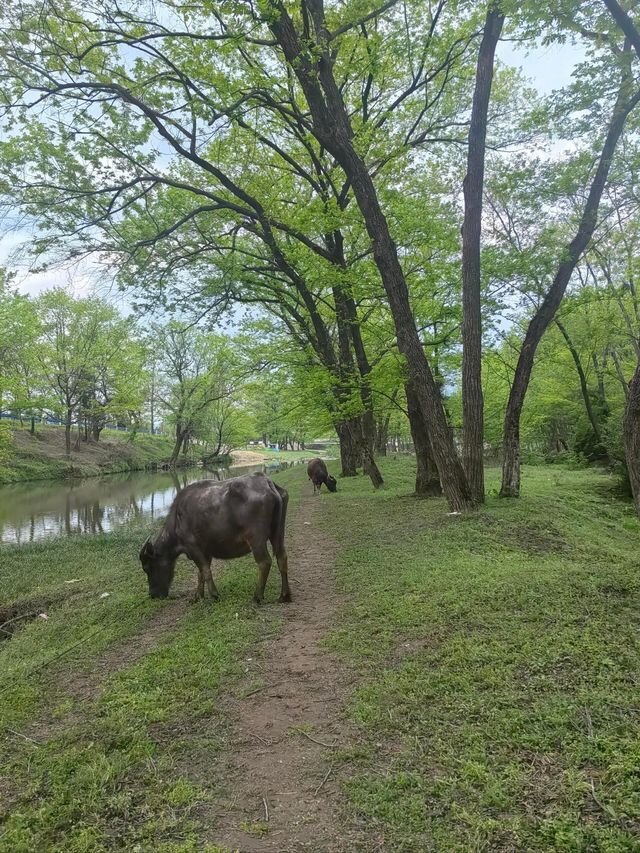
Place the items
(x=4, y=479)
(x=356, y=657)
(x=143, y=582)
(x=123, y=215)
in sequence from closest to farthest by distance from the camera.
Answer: (x=356, y=657) < (x=143, y=582) < (x=123, y=215) < (x=4, y=479)

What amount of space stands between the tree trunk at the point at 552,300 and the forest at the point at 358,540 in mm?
63

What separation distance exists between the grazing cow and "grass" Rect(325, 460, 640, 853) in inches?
50.8

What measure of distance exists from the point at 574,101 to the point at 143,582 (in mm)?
11265

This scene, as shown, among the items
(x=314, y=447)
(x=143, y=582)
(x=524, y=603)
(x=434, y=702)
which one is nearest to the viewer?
(x=434, y=702)

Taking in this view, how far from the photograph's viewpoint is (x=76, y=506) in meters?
22.3

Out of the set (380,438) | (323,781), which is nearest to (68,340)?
(380,438)

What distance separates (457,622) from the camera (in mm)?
4758

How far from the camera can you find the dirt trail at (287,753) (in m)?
2.56

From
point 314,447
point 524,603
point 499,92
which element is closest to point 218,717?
point 524,603

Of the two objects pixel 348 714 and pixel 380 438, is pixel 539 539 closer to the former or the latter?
pixel 348 714

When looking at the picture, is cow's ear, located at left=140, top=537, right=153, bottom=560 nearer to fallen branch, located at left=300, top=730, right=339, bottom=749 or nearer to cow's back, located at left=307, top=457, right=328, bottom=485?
fallen branch, located at left=300, top=730, right=339, bottom=749

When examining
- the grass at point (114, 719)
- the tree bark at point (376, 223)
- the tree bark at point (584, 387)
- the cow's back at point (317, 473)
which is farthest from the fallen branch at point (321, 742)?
the tree bark at point (584, 387)

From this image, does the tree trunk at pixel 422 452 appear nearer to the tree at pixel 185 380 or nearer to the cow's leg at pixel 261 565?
the cow's leg at pixel 261 565

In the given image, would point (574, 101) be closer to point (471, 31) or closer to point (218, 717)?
point (471, 31)
